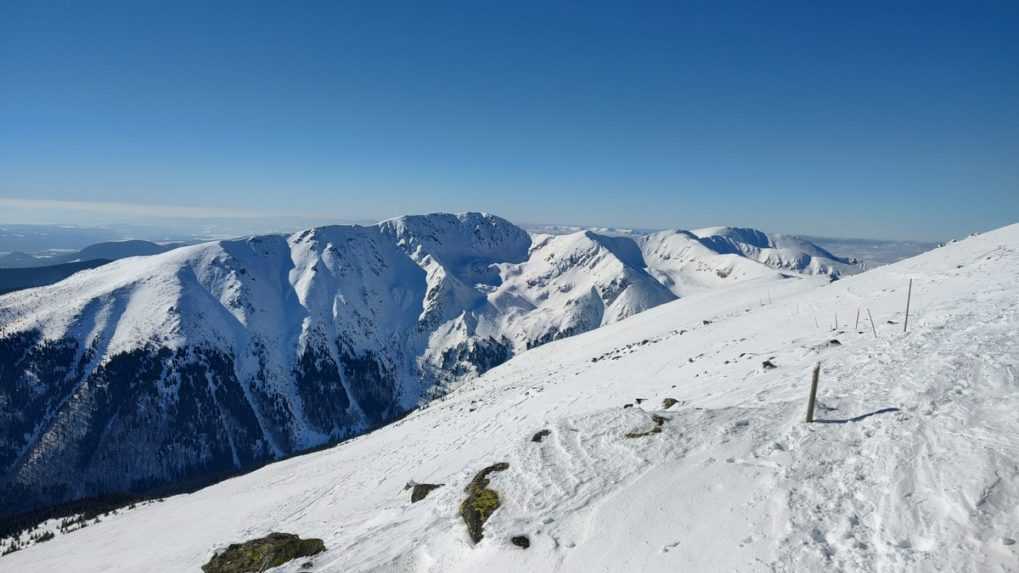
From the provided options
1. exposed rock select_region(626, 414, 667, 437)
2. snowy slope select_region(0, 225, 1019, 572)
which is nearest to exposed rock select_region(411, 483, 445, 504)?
snowy slope select_region(0, 225, 1019, 572)

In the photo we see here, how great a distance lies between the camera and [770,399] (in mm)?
17672

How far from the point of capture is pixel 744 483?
11086 mm

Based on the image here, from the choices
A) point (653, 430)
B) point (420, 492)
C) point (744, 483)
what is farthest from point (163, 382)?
point (744, 483)

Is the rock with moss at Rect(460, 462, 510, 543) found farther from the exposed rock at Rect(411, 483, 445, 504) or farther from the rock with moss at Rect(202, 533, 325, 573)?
the rock with moss at Rect(202, 533, 325, 573)

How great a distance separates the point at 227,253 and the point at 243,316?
40698mm

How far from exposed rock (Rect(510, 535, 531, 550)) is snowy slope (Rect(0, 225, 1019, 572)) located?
0.55ft

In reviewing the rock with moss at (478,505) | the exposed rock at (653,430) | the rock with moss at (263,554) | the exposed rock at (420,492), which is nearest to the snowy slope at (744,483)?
the exposed rock at (653,430)

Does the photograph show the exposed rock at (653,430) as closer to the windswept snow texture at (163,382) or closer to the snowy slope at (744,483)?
the snowy slope at (744,483)

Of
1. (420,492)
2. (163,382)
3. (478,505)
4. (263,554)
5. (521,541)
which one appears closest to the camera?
(521,541)

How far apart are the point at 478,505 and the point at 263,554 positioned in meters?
7.43

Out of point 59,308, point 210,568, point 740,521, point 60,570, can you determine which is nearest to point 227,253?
point 59,308

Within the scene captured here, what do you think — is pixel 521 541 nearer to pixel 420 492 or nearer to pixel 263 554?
pixel 420 492

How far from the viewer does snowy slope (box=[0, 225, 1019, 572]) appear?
346 inches

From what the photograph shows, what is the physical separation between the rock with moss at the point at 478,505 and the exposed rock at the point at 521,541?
98cm
